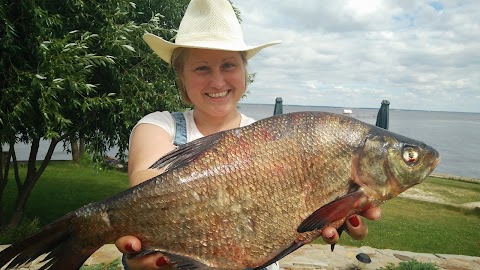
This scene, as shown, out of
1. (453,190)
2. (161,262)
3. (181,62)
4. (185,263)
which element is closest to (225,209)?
(185,263)

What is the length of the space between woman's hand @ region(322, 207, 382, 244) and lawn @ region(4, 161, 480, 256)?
748cm

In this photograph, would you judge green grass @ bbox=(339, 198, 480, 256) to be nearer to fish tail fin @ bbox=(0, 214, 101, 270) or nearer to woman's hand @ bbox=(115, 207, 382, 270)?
woman's hand @ bbox=(115, 207, 382, 270)

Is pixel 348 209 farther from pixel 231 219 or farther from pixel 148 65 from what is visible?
pixel 148 65

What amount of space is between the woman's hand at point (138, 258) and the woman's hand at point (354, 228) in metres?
0.87

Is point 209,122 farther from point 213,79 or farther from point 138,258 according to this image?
point 138,258

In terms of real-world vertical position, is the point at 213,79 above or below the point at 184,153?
above

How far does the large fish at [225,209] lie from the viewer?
2.08 m

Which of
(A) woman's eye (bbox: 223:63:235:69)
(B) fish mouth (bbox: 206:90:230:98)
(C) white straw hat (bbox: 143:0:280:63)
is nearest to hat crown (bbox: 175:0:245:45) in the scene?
(C) white straw hat (bbox: 143:0:280:63)

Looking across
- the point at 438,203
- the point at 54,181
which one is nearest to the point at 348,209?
the point at 438,203

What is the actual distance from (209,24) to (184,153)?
1.00m

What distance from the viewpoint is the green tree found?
606 centimetres

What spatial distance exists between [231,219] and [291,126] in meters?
0.63

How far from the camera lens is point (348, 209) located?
2.13 meters

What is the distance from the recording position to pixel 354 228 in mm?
2354
